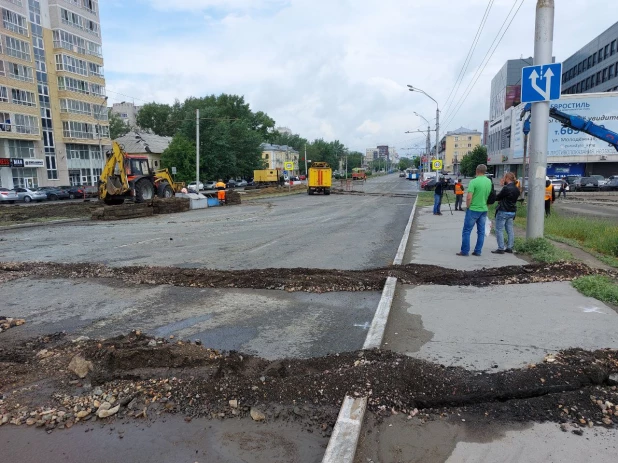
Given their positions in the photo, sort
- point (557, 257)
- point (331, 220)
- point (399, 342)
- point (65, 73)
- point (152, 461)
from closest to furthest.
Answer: point (152, 461) < point (399, 342) < point (557, 257) < point (331, 220) < point (65, 73)

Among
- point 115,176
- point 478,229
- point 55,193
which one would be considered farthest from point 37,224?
point 55,193

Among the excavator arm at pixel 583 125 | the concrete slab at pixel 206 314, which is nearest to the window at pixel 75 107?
the excavator arm at pixel 583 125

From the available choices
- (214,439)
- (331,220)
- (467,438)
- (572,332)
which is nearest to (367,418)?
(467,438)

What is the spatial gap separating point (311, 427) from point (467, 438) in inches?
44.0

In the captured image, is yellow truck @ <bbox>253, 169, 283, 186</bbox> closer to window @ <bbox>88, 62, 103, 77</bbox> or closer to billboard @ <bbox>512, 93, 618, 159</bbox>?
window @ <bbox>88, 62, 103, 77</bbox>

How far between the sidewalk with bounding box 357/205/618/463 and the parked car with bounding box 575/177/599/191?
139ft

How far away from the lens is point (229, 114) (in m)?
83.2

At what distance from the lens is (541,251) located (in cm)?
888

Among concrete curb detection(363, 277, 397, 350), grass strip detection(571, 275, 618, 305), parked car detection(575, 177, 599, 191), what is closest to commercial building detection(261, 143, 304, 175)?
parked car detection(575, 177, 599, 191)

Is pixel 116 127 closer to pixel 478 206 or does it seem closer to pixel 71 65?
pixel 71 65

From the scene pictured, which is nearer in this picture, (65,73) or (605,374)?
(605,374)

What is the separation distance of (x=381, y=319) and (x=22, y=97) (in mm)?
58015

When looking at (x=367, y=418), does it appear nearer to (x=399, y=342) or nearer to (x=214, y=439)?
(x=214, y=439)

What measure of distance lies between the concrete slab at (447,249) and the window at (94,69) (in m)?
59.7
